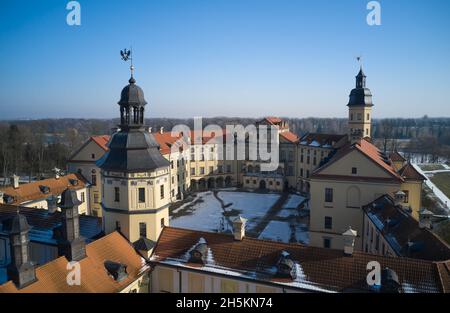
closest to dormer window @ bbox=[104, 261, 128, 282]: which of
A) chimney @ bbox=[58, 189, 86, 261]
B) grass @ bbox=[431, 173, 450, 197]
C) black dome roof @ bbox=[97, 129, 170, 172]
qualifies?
chimney @ bbox=[58, 189, 86, 261]

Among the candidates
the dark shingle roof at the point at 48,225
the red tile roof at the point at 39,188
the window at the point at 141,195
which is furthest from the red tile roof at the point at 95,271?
the red tile roof at the point at 39,188

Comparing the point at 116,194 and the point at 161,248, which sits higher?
the point at 116,194

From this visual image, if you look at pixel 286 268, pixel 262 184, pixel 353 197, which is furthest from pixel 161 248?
pixel 262 184

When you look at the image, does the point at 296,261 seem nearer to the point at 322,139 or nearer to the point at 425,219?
the point at 425,219

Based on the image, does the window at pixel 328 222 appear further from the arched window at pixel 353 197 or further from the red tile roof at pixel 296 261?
the red tile roof at pixel 296 261
